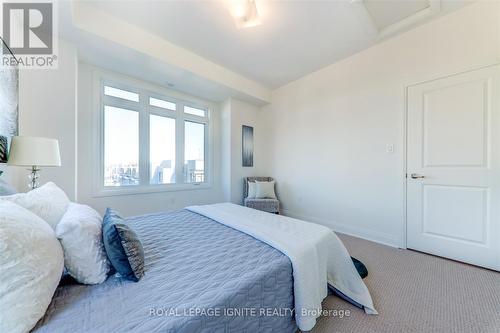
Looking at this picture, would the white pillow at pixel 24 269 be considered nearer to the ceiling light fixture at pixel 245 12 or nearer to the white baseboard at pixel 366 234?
→ the ceiling light fixture at pixel 245 12

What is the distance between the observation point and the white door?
80.8 inches

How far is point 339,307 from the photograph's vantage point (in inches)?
59.9

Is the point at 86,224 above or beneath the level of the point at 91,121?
beneath

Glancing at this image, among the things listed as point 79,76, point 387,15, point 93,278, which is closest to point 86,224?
point 93,278

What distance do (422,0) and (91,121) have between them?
445 cm


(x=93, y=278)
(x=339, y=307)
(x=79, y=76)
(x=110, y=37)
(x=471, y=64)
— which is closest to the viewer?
(x=93, y=278)

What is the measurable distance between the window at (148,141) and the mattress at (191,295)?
2.41 meters

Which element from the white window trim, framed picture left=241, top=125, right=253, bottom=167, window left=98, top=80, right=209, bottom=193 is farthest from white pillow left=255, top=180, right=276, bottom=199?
window left=98, top=80, right=209, bottom=193

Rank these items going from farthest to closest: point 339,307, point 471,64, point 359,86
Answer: point 359,86 → point 471,64 → point 339,307

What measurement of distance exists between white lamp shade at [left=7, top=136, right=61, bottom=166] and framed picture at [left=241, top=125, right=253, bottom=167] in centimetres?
319

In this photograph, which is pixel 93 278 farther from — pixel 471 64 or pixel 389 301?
pixel 471 64

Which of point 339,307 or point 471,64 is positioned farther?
point 471,64

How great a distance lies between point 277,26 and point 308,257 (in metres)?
2.62

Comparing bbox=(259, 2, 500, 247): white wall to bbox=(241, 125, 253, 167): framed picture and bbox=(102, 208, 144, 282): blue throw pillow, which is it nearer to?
bbox=(241, 125, 253, 167): framed picture
